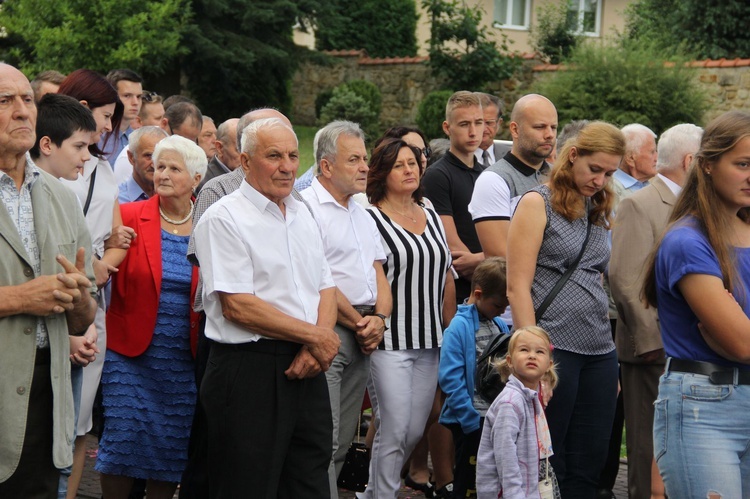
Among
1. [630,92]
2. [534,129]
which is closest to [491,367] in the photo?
[534,129]

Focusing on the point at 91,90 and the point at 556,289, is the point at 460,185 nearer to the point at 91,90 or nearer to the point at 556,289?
the point at 556,289

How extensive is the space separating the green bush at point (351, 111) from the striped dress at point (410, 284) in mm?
18217

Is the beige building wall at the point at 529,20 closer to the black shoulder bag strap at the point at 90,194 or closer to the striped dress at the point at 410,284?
the striped dress at the point at 410,284

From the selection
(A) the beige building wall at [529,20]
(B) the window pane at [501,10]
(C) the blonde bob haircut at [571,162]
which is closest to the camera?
(C) the blonde bob haircut at [571,162]

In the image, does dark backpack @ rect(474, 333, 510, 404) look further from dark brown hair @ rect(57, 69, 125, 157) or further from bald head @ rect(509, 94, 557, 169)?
dark brown hair @ rect(57, 69, 125, 157)

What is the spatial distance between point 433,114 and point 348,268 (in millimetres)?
17105

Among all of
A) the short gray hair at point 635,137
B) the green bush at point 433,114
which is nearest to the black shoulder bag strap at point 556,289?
the short gray hair at point 635,137

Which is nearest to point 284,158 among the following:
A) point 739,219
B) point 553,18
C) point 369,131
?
point 739,219

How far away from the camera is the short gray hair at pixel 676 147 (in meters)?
6.38

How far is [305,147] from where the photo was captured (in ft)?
78.2

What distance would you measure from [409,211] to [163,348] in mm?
1638

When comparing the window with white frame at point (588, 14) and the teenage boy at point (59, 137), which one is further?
the window with white frame at point (588, 14)

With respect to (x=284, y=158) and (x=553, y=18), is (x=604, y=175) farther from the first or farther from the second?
(x=553, y=18)

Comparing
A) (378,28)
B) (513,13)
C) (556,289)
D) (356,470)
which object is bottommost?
(356,470)
